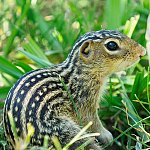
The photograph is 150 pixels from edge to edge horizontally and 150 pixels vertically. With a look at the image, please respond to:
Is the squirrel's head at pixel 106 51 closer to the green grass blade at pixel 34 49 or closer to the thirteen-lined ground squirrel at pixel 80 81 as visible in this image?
the thirteen-lined ground squirrel at pixel 80 81

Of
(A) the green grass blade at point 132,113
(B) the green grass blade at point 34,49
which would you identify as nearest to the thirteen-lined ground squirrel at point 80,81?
(A) the green grass blade at point 132,113

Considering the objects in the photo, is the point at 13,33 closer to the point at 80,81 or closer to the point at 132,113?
the point at 80,81

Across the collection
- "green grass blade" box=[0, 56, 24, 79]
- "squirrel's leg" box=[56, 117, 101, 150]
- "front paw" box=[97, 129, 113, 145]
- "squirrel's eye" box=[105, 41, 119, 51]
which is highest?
"squirrel's eye" box=[105, 41, 119, 51]

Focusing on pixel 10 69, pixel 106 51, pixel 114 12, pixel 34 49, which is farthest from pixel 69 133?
pixel 114 12

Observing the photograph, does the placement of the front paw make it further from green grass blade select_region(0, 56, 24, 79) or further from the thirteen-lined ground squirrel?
green grass blade select_region(0, 56, 24, 79)

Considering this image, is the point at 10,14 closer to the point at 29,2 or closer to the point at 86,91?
the point at 29,2

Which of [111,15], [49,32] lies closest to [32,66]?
[49,32]

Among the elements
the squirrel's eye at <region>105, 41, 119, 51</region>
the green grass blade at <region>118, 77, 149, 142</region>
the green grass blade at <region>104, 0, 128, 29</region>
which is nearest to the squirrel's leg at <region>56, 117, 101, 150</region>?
the green grass blade at <region>118, 77, 149, 142</region>
